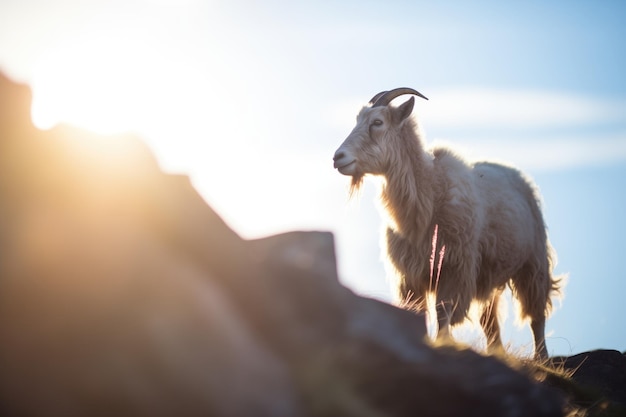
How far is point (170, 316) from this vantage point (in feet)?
12.3

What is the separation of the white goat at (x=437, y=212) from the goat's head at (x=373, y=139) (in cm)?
1

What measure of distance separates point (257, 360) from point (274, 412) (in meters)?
0.30

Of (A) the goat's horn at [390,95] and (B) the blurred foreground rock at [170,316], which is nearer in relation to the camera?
(B) the blurred foreground rock at [170,316]

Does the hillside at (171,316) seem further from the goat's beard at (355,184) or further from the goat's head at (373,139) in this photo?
the goat's beard at (355,184)

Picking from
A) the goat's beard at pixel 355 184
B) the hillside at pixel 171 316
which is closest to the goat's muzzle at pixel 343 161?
the goat's beard at pixel 355 184

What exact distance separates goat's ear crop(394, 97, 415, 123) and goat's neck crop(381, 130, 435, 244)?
12.0 inches

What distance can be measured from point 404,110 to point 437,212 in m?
1.50

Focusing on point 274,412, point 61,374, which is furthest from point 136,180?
point 274,412

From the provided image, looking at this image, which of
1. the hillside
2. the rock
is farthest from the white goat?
the hillside

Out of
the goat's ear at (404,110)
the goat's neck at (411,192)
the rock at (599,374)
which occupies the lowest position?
the rock at (599,374)

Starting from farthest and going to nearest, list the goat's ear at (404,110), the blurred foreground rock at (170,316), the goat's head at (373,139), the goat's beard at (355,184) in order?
the goat's beard at (355,184)
the goat's ear at (404,110)
the goat's head at (373,139)
the blurred foreground rock at (170,316)

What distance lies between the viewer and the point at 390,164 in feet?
33.0

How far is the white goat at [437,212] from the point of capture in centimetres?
945

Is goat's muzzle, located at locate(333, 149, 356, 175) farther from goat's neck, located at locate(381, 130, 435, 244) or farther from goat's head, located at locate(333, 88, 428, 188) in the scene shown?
goat's neck, located at locate(381, 130, 435, 244)
